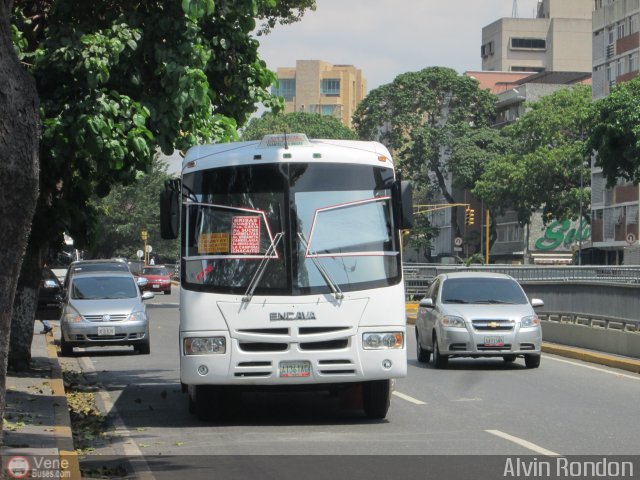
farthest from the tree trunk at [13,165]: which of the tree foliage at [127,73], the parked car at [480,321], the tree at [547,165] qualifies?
the tree at [547,165]

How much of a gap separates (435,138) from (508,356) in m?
72.3

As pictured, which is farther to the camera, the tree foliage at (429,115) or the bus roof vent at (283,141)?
the tree foliage at (429,115)

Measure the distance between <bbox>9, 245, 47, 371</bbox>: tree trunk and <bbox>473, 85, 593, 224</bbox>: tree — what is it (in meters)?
63.7

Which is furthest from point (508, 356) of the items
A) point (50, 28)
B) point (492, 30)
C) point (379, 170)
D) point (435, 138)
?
point (492, 30)

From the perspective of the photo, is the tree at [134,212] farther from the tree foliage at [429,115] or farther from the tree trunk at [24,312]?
the tree trunk at [24,312]

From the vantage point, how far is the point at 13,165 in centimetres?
790

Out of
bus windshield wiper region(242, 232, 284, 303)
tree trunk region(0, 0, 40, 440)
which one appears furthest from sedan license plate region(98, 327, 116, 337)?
tree trunk region(0, 0, 40, 440)

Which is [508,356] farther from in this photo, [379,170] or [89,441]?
[89,441]

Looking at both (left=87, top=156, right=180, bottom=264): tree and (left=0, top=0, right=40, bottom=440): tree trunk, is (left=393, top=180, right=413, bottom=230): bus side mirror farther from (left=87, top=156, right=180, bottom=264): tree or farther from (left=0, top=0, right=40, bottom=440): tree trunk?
(left=87, top=156, right=180, bottom=264): tree

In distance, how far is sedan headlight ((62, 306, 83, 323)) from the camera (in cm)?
2736

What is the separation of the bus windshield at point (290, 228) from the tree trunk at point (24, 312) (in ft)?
20.3

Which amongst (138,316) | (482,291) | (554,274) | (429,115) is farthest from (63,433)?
(429,115)

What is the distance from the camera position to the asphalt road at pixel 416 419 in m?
12.7

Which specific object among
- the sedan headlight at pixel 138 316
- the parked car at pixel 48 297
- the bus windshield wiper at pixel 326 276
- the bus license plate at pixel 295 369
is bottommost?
the parked car at pixel 48 297
